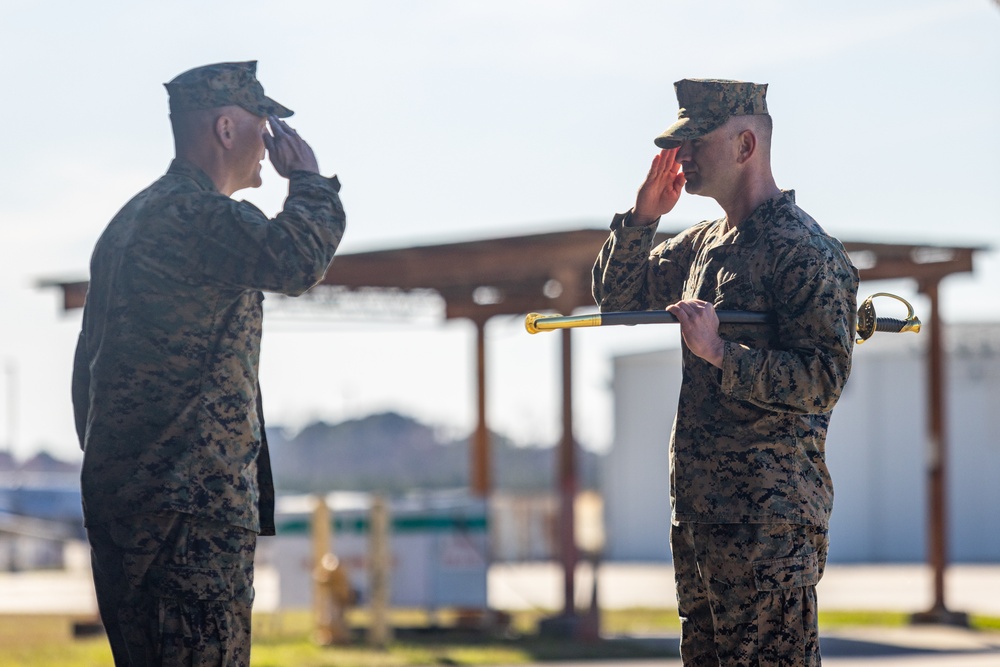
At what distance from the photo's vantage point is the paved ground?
40.7 feet

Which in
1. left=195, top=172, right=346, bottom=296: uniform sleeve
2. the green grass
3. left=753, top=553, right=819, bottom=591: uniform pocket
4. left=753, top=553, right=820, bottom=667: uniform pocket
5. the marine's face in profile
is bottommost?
the green grass

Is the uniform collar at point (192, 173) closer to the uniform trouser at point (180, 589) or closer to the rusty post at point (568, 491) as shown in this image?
the uniform trouser at point (180, 589)

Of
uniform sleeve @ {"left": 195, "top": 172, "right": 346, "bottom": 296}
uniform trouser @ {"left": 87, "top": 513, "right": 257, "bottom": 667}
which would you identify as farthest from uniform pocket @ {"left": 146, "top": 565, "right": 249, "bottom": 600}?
uniform sleeve @ {"left": 195, "top": 172, "right": 346, "bottom": 296}

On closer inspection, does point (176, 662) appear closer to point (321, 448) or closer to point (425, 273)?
point (425, 273)

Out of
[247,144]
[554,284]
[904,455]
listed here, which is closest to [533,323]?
[247,144]

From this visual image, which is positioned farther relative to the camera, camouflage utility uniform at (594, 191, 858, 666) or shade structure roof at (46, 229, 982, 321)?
shade structure roof at (46, 229, 982, 321)

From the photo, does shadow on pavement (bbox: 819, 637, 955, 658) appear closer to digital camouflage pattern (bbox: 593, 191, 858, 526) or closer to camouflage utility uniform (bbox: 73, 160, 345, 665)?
digital camouflage pattern (bbox: 593, 191, 858, 526)

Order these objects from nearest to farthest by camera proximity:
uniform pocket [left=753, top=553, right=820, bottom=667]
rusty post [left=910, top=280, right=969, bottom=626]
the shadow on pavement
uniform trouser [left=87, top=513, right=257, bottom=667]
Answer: uniform trouser [left=87, top=513, right=257, bottom=667]
uniform pocket [left=753, top=553, right=820, bottom=667]
the shadow on pavement
rusty post [left=910, top=280, right=969, bottom=626]

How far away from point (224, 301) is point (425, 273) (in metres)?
11.0

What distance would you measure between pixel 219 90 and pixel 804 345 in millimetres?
1556

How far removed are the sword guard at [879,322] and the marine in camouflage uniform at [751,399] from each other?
27 centimetres

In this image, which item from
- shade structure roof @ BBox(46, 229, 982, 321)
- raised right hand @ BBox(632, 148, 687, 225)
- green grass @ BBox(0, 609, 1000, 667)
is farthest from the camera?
shade structure roof @ BBox(46, 229, 982, 321)

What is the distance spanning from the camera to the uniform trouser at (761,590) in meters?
3.71

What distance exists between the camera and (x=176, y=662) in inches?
141
